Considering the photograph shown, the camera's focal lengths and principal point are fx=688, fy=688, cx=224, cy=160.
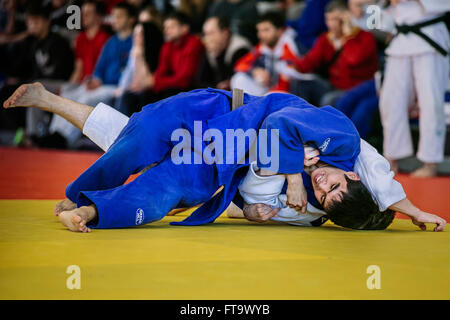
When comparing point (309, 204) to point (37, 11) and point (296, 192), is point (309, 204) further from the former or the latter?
point (37, 11)

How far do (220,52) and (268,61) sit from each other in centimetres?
70

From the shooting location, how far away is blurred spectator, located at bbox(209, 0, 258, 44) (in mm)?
6793

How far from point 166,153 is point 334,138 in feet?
2.04

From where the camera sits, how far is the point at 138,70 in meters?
7.19

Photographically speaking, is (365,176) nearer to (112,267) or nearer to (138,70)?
(112,267)

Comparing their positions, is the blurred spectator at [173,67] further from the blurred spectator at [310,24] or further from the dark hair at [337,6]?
the dark hair at [337,6]

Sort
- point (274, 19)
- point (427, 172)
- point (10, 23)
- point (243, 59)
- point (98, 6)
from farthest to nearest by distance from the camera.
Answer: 1. point (10, 23)
2. point (98, 6)
3. point (243, 59)
4. point (274, 19)
5. point (427, 172)

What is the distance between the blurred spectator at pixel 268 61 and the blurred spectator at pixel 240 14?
1.92ft

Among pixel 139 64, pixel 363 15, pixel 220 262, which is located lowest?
pixel 220 262

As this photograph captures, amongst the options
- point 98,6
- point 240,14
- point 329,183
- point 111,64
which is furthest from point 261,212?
point 98,6

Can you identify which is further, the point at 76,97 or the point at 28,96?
the point at 76,97

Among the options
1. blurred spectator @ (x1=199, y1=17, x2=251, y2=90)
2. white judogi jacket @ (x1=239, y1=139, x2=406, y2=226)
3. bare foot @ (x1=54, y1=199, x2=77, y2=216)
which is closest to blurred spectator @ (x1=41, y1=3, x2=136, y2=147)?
blurred spectator @ (x1=199, y1=17, x2=251, y2=90)

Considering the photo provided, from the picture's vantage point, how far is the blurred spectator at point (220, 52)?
654 centimetres

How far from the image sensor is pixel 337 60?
5.97 meters
